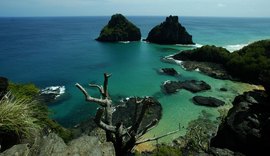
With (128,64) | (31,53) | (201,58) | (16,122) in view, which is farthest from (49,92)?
(31,53)

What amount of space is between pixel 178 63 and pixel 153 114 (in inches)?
1730

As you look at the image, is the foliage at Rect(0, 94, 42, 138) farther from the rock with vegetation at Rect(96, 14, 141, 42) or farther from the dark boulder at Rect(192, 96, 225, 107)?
the rock with vegetation at Rect(96, 14, 141, 42)

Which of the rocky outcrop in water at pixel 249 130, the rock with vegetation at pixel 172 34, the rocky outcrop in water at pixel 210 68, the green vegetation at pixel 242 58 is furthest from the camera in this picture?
the rock with vegetation at pixel 172 34

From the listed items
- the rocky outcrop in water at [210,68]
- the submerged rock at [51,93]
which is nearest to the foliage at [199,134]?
the submerged rock at [51,93]

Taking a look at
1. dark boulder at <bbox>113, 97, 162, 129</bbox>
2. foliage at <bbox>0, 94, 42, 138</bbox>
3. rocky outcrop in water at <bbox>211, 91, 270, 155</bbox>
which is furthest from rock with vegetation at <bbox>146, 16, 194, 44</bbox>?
foliage at <bbox>0, 94, 42, 138</bbox>

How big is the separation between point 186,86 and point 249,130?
111ft

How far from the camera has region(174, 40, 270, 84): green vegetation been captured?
63469 millimetres

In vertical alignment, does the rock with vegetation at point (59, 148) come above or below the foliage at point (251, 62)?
above

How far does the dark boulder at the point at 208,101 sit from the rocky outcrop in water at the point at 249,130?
65.4 feet

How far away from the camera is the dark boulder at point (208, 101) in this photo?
4666 centimetres

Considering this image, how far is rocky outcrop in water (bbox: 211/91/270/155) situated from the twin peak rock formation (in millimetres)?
106033

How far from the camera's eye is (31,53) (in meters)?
104

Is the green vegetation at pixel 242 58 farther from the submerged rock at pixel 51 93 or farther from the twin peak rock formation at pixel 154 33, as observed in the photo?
the twin peak rock formation at pixel 154 33

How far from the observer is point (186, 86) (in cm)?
5672
